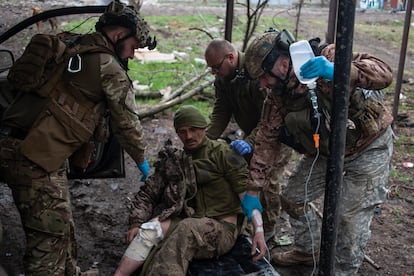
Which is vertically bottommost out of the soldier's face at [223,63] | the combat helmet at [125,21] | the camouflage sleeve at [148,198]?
the camouflage sleeve at [148,198]

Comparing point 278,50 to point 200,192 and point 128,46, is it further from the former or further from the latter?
point 200,192

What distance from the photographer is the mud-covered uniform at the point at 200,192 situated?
3445 mm

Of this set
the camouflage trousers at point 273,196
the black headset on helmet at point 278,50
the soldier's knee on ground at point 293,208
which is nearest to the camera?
the black headset on helmet at point 278,50

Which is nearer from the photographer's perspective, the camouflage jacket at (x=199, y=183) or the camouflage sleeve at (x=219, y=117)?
the camouflage jacket at (x=199, y=183)

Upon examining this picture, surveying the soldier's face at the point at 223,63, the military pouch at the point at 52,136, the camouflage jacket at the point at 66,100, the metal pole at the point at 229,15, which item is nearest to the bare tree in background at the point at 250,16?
the metal pole at the point at 229,15

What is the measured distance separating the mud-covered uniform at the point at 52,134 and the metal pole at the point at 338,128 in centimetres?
156

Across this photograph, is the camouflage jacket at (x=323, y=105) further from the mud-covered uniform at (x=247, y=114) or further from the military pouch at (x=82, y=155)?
the military pouch at (x=82, y=155)

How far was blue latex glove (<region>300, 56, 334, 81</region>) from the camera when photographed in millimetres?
2553

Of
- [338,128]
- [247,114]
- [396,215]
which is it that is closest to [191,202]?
[247,114]

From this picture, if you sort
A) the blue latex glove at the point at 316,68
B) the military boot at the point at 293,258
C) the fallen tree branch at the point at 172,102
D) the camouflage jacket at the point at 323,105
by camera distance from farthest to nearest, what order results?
the fallen tree branch at the point at 172,102, the military boot at the point at 293,258, the camouflage jacket at the point at 323,105, the blue latex glove at the point at 316,68

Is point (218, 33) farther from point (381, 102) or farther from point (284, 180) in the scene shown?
point (381, 102)

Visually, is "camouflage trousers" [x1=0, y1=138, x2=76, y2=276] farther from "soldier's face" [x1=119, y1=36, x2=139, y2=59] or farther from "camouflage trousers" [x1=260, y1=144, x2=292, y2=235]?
"camouflage trousers" [x1=260, y1=144, x2=292, y2=235]

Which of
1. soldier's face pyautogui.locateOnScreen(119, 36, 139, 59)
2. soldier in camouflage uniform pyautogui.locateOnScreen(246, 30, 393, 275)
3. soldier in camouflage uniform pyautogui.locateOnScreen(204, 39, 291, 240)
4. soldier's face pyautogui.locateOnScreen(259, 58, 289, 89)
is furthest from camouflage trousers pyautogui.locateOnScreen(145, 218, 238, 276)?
soldier's face pyautogui.locateOnScreen(119, 36, 139, 59)

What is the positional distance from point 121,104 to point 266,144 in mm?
1068
